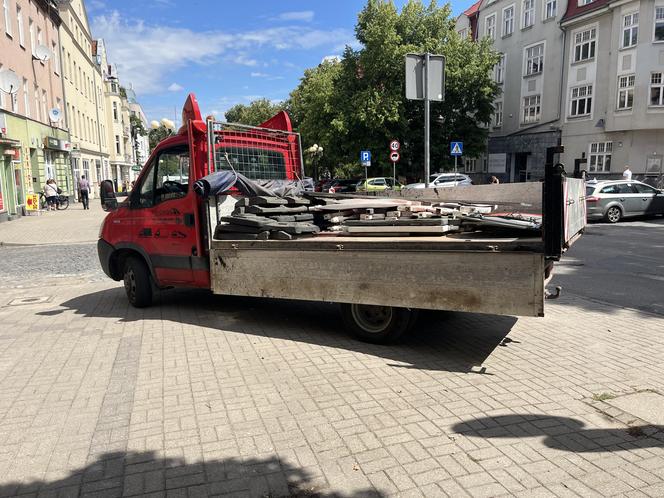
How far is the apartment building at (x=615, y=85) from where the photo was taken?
26594 mm

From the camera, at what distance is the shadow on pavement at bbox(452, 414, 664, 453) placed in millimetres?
3305

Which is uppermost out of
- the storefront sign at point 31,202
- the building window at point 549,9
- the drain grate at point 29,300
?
the building window at point 549,9

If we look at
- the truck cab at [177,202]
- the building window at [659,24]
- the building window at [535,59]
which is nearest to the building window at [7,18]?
the truck cab at [177,202]

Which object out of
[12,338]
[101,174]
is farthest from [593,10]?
[101,174]

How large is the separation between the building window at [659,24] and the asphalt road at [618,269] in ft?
53.9

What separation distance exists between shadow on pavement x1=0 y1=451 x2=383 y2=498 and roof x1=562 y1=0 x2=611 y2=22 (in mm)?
32551

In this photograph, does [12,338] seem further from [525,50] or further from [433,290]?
[525,50]

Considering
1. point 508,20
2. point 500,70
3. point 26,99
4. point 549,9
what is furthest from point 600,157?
point 26,99

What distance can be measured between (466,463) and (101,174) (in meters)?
50.1

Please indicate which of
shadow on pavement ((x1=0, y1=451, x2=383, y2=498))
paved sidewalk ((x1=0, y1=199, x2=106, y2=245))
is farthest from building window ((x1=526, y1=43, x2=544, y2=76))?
shadow on pavement ((x1=0, y1=451, x2=383, y2=498))

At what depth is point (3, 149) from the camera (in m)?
20.3

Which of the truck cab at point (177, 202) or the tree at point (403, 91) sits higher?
the tree at point (403, 91)

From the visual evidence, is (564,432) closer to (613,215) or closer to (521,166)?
(613,215)

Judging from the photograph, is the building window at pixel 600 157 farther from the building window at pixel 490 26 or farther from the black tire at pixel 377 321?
the black tire at pixel 377 321
